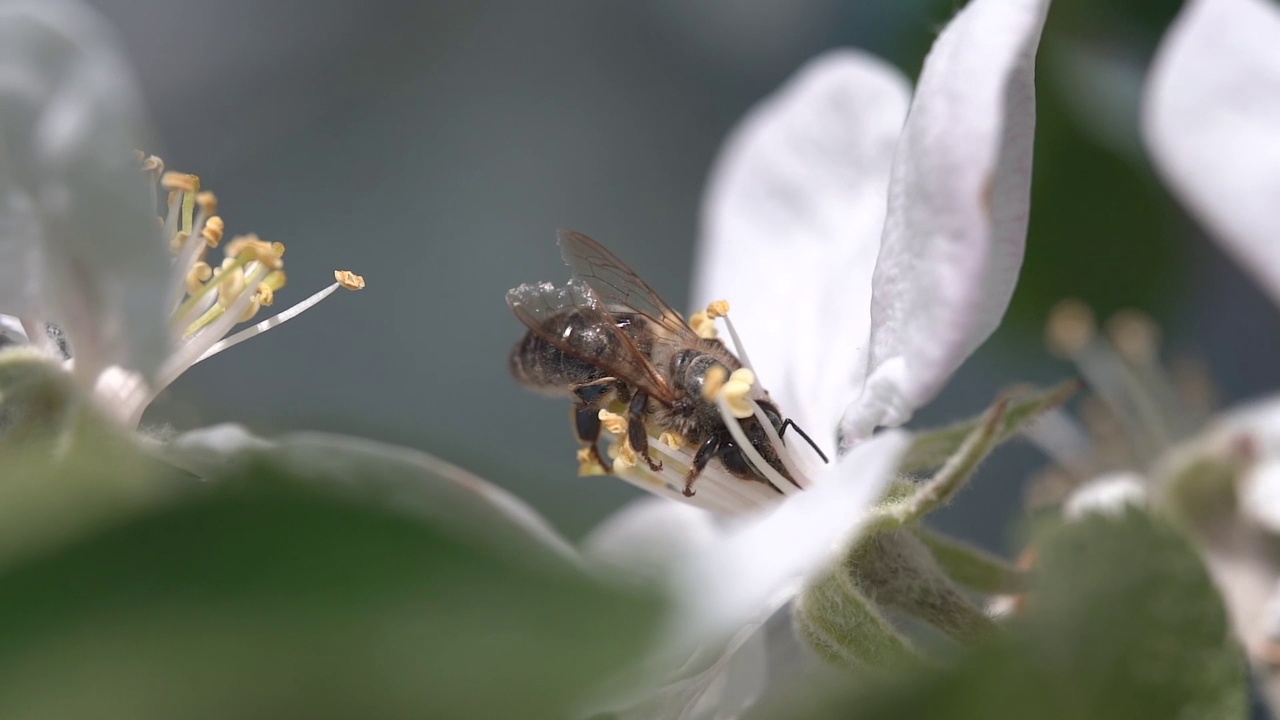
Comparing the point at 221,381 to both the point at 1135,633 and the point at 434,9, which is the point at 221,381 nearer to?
the point at 434,9

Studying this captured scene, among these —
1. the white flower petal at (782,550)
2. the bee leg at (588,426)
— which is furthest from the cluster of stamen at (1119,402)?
the white flower petal at (782,550)

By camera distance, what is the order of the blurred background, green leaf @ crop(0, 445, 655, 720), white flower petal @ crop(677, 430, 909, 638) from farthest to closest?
the blurred background, white flower petal @ crop(677, 430, 909, 638), green leaf @ crop(0, 445, 655, 720)

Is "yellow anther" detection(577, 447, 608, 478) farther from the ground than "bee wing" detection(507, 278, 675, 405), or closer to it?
closer to it

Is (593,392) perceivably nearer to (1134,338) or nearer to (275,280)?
(275,280)

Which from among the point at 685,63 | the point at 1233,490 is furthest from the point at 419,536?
the point at 685,63

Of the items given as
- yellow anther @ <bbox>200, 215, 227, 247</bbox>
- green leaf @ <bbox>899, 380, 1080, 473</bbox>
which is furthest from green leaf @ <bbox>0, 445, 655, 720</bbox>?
yellow anther @ <bbox>200, 215, 227, 247</bbox>

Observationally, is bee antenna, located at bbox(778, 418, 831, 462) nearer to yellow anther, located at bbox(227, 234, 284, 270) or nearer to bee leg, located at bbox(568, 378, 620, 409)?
bee leg, located at bbox(568, 378, 620, 409)

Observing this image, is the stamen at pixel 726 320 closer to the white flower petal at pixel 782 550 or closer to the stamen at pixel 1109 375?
the white flower petal at pixel 782 550
